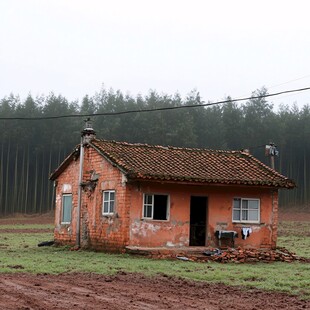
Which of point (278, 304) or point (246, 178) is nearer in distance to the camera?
point (278, 304)

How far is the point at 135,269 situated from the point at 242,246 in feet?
25.6

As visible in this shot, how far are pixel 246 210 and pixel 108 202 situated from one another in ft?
17.3

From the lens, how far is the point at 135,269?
18.1 metres

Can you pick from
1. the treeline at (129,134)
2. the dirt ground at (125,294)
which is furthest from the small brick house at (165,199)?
the treeline at (129,134)

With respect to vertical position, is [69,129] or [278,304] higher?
[69,129]

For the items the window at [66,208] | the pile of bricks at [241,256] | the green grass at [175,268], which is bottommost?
the green grass at [175,268]

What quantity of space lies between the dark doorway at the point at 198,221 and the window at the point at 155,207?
1.68 m

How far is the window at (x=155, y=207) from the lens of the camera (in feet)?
78.5

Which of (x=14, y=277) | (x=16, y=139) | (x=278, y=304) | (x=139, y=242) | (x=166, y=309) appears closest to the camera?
(x=166, y=309)

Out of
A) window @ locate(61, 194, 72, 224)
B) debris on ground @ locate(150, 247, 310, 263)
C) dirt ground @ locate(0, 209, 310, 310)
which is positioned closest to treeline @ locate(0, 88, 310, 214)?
window @ locate(61, 194, 72, 224)

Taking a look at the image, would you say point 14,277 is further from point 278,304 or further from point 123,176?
point 123,176

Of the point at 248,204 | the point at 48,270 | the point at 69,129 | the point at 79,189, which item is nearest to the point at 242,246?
the point at 248,204

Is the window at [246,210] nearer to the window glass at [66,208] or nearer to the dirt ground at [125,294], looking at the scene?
the window glass at [66,208]

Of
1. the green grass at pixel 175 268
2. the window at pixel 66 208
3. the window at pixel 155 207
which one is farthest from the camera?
the window at pixel 66 208
